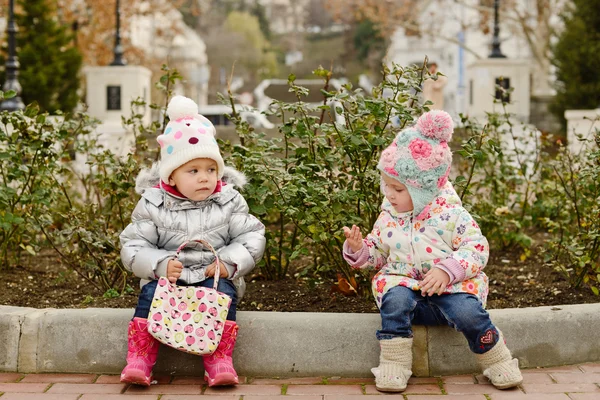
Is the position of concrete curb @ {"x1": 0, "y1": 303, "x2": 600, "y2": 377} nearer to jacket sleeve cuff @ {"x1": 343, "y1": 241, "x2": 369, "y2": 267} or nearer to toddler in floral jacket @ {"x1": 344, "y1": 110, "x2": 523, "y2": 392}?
toddler in floral jacket @ {"x1": 344, "y1": 110, "x2": 523, "y2": 392}

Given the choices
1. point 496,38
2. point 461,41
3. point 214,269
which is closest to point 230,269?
point 214,269

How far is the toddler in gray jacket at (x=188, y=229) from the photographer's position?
3.67 metres

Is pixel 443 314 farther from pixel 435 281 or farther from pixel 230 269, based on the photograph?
pixel 230 269

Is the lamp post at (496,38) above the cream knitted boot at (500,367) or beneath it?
above

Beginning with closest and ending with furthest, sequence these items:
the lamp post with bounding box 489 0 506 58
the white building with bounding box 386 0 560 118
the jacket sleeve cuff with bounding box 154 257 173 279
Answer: the jacket sleeve cuff with bounding box 154 257 173 279
the lamp post with bounding box 489 0 506 58
the white building with bounding box 386 0 560 118

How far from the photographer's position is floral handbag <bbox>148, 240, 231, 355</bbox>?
3535mm

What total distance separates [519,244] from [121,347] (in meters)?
3.00

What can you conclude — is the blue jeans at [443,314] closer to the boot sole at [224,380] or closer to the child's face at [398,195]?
the child's face at [398,195]

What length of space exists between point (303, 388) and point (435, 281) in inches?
28.4

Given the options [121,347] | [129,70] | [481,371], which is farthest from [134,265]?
[129,70]

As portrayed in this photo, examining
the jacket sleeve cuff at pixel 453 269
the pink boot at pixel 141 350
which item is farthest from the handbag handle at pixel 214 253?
the jacket sleeve cuff at pixel 453 269

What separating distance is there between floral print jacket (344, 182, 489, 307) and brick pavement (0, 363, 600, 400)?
39cm

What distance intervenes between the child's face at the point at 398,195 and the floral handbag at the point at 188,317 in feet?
2.80

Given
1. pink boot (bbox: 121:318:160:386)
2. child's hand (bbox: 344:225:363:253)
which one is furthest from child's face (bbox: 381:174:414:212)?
pink boot (bbox: 121:318:160:386)
